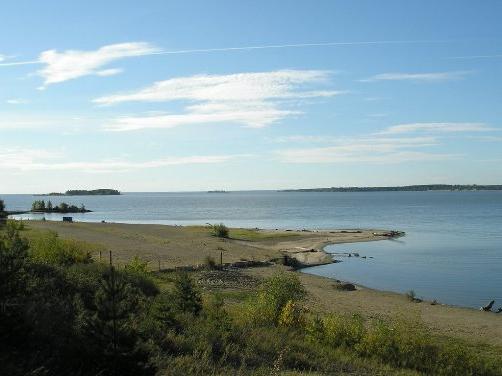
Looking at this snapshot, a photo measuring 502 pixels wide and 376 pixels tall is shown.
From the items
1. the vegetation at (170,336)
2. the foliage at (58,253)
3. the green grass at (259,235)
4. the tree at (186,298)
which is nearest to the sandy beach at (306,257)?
the green grass at (259,235)

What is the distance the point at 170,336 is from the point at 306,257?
42.6 m

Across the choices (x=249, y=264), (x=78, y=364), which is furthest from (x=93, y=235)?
(x=78, y=364)

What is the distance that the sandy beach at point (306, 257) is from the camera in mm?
26156

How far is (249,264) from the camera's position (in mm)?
44375

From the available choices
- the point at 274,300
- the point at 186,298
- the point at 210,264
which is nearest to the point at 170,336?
the point at 186,298

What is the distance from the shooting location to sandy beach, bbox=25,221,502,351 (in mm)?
26156

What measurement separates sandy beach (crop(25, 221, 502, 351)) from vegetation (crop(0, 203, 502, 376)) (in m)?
5.65

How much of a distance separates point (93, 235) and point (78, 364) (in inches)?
2237

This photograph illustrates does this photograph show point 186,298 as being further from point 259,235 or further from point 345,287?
point 259,235

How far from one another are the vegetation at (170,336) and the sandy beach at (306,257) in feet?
18.5

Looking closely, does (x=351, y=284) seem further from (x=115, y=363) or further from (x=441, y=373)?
(x=115, y=363)

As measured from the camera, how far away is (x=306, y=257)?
2122 inches

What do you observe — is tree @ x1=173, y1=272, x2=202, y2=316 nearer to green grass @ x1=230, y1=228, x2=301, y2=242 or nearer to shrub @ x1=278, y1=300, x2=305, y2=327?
shrub @ x1=278, y1=300, x2=305, y2=327

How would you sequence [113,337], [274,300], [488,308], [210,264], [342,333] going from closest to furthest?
[113,337], [342,333], [274,300], [488,308], [210,264]
